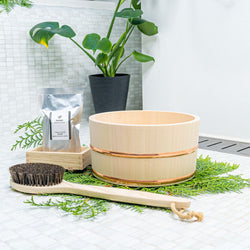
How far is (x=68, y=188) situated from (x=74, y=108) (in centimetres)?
31

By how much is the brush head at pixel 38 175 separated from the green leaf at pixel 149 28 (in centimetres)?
119

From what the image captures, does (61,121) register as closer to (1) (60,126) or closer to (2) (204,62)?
(1) (60,126)

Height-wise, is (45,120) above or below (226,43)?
below

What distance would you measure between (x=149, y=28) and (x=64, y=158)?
1078 mm

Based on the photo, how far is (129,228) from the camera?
0.75m

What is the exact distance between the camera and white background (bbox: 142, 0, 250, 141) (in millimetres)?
1646

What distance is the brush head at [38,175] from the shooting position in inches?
36.4

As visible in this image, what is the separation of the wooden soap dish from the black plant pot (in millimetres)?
960

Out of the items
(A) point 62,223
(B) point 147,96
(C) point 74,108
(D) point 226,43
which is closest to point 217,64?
(D) point 226,43

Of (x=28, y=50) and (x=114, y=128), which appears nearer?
(x=114, y=128)

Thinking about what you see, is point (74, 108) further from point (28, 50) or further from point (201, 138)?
point (28, 50)

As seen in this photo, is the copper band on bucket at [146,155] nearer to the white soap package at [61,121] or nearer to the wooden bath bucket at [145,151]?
the wooden bath bucket at [145,151]

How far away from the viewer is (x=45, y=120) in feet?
3.76

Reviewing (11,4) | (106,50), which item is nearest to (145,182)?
(106,50)
